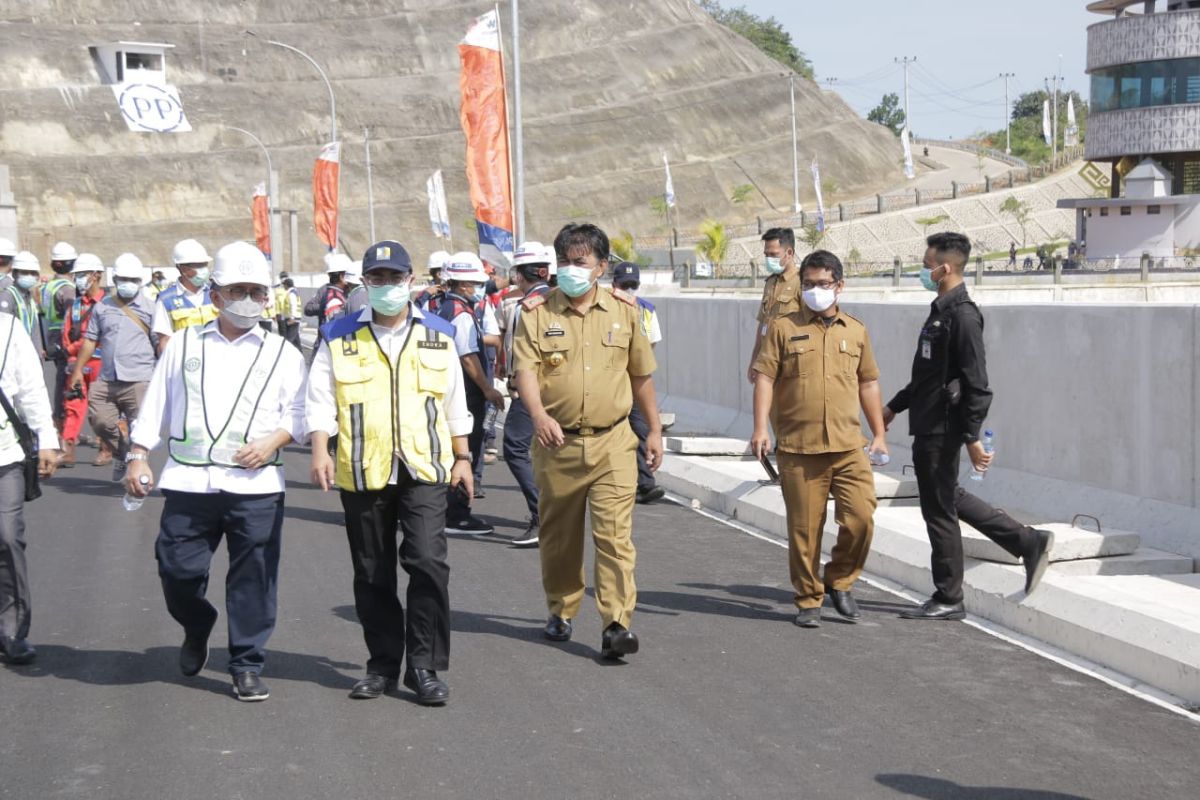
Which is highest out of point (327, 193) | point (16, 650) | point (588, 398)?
point (327, 193)

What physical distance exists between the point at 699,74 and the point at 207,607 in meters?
114

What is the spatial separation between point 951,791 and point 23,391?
4.75 meters

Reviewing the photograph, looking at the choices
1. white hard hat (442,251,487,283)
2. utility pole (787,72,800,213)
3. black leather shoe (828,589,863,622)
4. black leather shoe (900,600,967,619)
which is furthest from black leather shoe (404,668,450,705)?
utility pole (787,72,800,213)

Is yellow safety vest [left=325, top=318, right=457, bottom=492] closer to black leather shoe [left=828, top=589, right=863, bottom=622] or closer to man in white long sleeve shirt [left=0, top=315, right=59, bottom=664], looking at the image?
man in white long sleeve shirt [left=0, top=315, right=59, bottom=664]

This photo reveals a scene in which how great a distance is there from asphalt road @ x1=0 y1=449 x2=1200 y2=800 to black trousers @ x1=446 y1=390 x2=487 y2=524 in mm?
2312

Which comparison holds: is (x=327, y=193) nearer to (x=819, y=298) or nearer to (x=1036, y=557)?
(x=819, y=298)

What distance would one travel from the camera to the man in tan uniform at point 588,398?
7.34 meters

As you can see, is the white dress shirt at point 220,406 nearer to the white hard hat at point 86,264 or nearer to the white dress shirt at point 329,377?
the white dress shirt at point 329,377

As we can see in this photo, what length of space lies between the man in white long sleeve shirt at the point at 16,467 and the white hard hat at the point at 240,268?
129 centimetres

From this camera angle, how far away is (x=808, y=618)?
8.04m

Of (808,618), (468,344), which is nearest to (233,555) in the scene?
(808,618)

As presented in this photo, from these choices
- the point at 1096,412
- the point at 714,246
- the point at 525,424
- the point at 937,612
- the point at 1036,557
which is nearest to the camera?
the point at 1036,557

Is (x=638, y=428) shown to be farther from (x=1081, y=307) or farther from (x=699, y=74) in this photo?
(x=699, y=74)

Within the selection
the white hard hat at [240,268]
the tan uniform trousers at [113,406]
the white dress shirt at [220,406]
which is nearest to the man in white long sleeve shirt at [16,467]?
the white dress shirt at [220,406]
